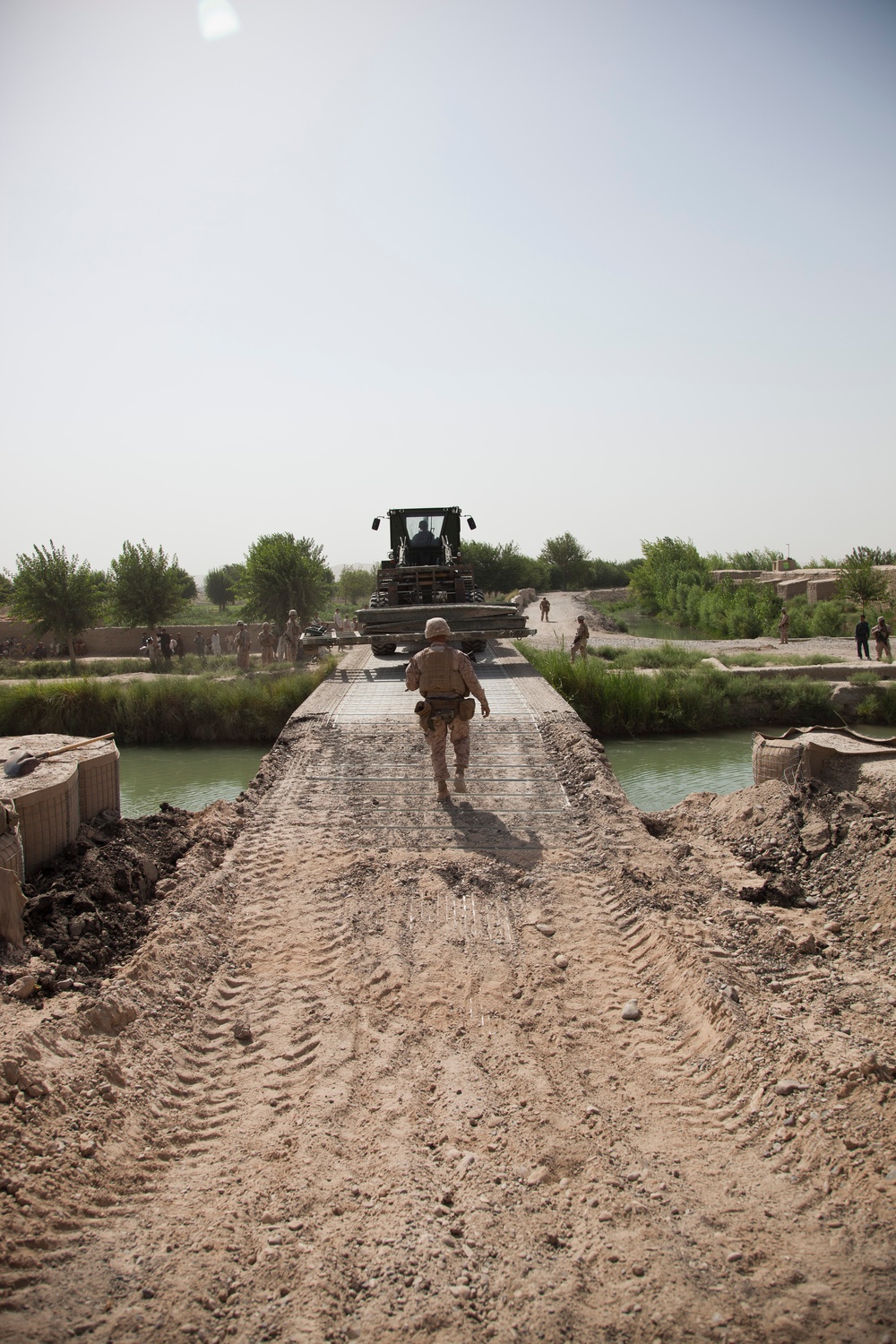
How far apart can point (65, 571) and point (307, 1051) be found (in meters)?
26.3

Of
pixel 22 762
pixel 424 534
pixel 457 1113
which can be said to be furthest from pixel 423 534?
pixel 457 1113

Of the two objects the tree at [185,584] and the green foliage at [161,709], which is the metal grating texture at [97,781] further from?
Result: the tree at [185,584]

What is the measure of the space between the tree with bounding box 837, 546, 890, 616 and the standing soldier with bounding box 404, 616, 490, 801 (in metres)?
23.8

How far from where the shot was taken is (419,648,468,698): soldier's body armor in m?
7.12

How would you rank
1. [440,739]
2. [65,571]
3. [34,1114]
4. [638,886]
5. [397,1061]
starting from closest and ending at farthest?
1. [34,1114]
2. [397,1061]
3. [638,886]
4. [440,739]
5. [65,571]

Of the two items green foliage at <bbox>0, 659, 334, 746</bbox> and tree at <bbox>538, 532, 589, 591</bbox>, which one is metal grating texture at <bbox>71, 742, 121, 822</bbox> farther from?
tree at <bbox>538, 532, 589, 591</bbox>

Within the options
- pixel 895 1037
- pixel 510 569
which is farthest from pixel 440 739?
pixel 510 569

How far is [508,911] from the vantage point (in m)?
5.38

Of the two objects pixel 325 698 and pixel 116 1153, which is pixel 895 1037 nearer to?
pixel 116 1153

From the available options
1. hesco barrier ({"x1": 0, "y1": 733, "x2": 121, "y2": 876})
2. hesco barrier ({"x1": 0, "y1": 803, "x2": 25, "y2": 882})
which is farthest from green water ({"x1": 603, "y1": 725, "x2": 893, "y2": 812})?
hesco barrier ({"x1": 0, "y1": 803, "x2": 25, "y2": 882})

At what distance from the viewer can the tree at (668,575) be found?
3994cm

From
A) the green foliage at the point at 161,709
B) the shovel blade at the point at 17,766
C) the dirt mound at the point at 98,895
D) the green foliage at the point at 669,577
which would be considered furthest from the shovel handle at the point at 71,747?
the green foliage at the point at 669,577

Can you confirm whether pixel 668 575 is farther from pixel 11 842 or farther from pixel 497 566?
pixel 11 842

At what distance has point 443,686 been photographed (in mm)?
7156
